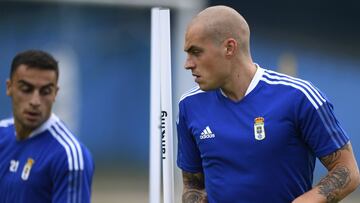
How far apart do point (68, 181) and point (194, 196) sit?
0.80 m

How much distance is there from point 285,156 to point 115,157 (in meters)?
10.5

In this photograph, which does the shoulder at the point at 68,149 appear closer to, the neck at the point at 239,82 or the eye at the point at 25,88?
the eye at the point at 25,88

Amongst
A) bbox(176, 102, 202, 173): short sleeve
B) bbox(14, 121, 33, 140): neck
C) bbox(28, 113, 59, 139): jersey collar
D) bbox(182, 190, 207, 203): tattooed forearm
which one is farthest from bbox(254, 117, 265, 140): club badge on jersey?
bbox(14, 121, 33, 140): neck

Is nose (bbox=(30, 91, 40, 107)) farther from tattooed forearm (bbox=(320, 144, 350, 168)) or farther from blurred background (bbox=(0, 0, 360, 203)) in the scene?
blurred background (bbox=(0, 0, 360, 203))

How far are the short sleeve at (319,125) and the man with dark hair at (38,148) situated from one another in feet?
3.74

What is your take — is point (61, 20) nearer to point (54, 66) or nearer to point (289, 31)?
point (289, 31)

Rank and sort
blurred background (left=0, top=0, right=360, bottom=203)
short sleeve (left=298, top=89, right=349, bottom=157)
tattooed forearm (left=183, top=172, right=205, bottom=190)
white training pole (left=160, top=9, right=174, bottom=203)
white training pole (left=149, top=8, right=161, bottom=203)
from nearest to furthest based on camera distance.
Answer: short sleeve (left=298, top=89, right=349, bottom=157), white training pole (left=160, top=9, right=174, bottom=203), white training pole (left=149, top=8, right=161, bottom=203), tattooed forearm (left=183, top=172, right=205, bottom=190), blurred background (left=0, top=0, right=360, bottom=203)

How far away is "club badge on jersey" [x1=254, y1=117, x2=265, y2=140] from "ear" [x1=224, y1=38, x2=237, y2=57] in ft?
1.21

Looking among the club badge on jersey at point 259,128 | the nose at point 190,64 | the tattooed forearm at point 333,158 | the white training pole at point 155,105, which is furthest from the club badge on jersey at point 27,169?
the tattooed forearm at point 333,158

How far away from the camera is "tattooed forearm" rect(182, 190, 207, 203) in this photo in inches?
204

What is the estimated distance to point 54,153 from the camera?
487cm

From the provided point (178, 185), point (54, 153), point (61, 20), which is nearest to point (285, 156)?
point (54, 153)

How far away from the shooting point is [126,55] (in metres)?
15.3

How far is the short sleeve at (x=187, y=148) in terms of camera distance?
516 cm
